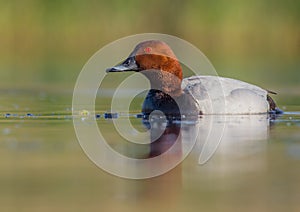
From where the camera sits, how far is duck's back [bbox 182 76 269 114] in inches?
388

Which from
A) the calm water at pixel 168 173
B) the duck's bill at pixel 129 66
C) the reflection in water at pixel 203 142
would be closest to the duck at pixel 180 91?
the duck's bill at pixel 129 66

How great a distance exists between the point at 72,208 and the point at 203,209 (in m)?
0.77

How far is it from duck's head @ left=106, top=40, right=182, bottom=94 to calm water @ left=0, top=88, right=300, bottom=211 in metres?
0.77

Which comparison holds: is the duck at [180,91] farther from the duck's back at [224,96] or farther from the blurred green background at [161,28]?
the blurred green background at [161,28]

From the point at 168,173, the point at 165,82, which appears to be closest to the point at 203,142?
the point at 168,173

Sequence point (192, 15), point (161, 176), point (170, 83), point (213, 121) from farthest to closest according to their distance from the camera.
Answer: point (192, 15) < point (170, 83) < point (213, 121) < point (161, 176)

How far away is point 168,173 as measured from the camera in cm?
629

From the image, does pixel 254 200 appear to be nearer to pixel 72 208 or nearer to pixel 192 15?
pixel 72 208

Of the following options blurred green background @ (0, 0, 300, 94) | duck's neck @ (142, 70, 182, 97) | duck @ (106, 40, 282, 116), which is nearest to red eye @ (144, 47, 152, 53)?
duck @ (106, 40, 282, 116)

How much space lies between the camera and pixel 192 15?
17.7 meters

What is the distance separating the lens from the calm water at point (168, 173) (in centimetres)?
522

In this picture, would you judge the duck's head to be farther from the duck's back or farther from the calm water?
the calm water

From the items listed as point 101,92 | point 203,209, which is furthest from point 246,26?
point 203,209

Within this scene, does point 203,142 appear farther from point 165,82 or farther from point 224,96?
point 165,82
